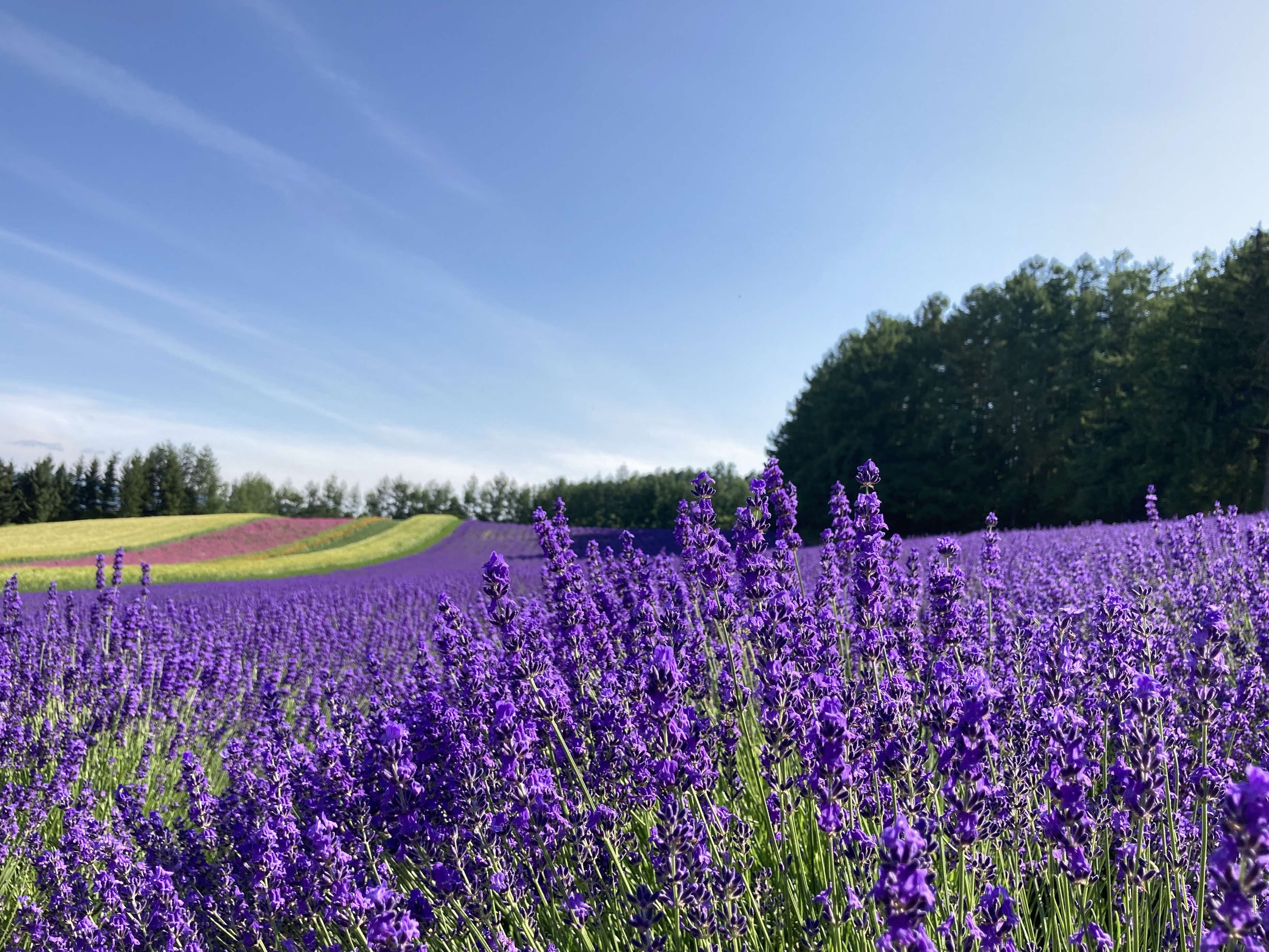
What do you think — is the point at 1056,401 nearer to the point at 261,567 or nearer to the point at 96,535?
the point at 261,567

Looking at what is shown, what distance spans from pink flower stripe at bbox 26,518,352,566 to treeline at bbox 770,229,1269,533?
24057 mm

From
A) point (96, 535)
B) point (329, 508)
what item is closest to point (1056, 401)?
point (96, 535)

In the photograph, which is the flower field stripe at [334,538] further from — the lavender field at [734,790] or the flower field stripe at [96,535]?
the lavender field at [734,790]

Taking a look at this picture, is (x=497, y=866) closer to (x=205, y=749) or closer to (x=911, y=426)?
(x=205, y=749)

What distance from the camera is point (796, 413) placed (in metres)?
35.0

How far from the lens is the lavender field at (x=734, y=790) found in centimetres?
155

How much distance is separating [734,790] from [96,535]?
120 feet

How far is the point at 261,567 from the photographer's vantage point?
2297 cm

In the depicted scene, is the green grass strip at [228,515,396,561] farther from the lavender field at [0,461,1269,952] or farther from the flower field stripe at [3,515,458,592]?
the lavender field at [0,461,1269,952]

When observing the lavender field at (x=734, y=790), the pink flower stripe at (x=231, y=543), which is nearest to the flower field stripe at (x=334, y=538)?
the pink flower stripe at (x=231, y=543)

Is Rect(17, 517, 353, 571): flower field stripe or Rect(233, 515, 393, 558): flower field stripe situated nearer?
Rect(17, 517, 353, 571): flower field stripe

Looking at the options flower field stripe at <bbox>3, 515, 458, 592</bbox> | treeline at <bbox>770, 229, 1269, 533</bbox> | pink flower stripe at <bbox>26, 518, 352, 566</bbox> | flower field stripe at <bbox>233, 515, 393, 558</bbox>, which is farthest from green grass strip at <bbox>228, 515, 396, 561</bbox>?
treeline at <bbox>770, 229, 1269, 533</bbox>

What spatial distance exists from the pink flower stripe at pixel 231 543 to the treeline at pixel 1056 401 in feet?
78.9

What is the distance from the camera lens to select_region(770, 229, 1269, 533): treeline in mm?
20375
